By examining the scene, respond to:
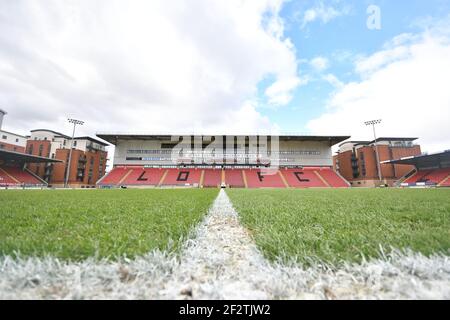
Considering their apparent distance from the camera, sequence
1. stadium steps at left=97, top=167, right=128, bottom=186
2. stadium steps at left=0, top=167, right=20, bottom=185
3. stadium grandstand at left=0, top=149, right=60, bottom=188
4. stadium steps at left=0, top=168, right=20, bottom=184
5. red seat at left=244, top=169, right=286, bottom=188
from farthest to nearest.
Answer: stadium steps at left=97, top=167, right=128, bottom=186, red seat at left=244, top=169, right=286, bottom=188, stadium steps at left=0, top=168, right=20, bottom=184, stadium grandstand at left=0, top=149, right=60, bottom=188, stadium steps at left=0, top=167, right=20, bottom=185

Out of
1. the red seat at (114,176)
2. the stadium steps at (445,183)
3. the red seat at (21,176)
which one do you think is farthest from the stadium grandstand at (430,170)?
the red seat at (21,176)

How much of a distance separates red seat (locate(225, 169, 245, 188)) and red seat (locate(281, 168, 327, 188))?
6.53 meters

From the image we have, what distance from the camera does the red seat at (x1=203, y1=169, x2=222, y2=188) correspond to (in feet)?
83.8

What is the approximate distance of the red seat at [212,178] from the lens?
83.8 feet

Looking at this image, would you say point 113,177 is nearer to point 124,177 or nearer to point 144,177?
point 124,177

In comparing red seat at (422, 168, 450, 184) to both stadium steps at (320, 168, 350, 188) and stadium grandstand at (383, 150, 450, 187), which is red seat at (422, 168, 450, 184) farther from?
stadium steps at (320, 168, 350, 188)

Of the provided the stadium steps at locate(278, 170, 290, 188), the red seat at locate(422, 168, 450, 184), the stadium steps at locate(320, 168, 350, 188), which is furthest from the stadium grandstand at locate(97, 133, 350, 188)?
the red seat at locate(422, 168, 450, 184)

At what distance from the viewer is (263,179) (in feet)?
86.6

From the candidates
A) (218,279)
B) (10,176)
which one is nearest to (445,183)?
(218,279)

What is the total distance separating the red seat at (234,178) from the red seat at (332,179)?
12171 millimetres

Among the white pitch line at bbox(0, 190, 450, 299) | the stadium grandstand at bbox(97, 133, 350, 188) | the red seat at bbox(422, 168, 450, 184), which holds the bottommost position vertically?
the white pitch line at bbox(0, 190, 450, 299)

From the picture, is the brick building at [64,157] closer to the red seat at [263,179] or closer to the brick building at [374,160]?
the red seat at [263,179]
